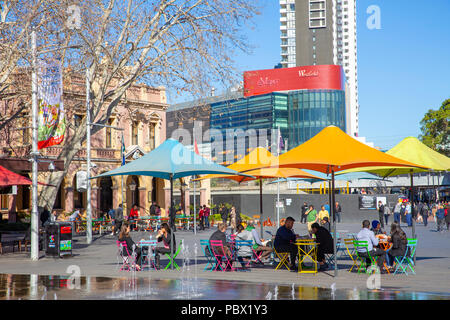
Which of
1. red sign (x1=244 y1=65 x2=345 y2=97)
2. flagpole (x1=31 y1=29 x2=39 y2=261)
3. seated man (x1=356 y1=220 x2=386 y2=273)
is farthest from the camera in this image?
red sign (x1=244 y1=65 x2=345 y2=97)

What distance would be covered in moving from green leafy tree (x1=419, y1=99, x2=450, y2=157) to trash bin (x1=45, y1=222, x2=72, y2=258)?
53003 millimetres

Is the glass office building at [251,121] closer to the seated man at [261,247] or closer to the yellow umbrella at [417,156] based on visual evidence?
the yellow umbrella at [417,156]

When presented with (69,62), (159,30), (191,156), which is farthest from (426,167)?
(69,62)

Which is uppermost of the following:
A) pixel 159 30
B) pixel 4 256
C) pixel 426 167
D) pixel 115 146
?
pixel 159 30

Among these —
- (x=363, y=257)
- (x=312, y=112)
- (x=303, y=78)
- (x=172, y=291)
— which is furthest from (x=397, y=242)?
(x=303, y=78)

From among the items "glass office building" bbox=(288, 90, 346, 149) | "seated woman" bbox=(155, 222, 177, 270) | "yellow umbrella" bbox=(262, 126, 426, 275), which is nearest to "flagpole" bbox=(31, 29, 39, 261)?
"seated woman" bbox=(155, 222, 177, 270)

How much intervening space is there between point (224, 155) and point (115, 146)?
93.0 meters

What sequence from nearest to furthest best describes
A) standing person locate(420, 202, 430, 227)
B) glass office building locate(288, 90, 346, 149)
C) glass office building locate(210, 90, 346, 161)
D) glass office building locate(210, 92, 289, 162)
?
standing person locate(420, 202, 430, 227)
glass office building locate(288, 90, 346, 149)
glass office building locate(210, 90, 346, 161)
glass office building locate(210, 92, 289, 162)

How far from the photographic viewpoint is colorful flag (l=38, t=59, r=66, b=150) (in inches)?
745

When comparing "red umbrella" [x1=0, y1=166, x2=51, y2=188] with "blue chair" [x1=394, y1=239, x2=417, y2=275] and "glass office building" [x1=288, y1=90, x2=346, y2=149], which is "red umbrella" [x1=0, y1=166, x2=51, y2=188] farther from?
"glass office building" [x1=288, y1=90, x2=346, y2=149]
